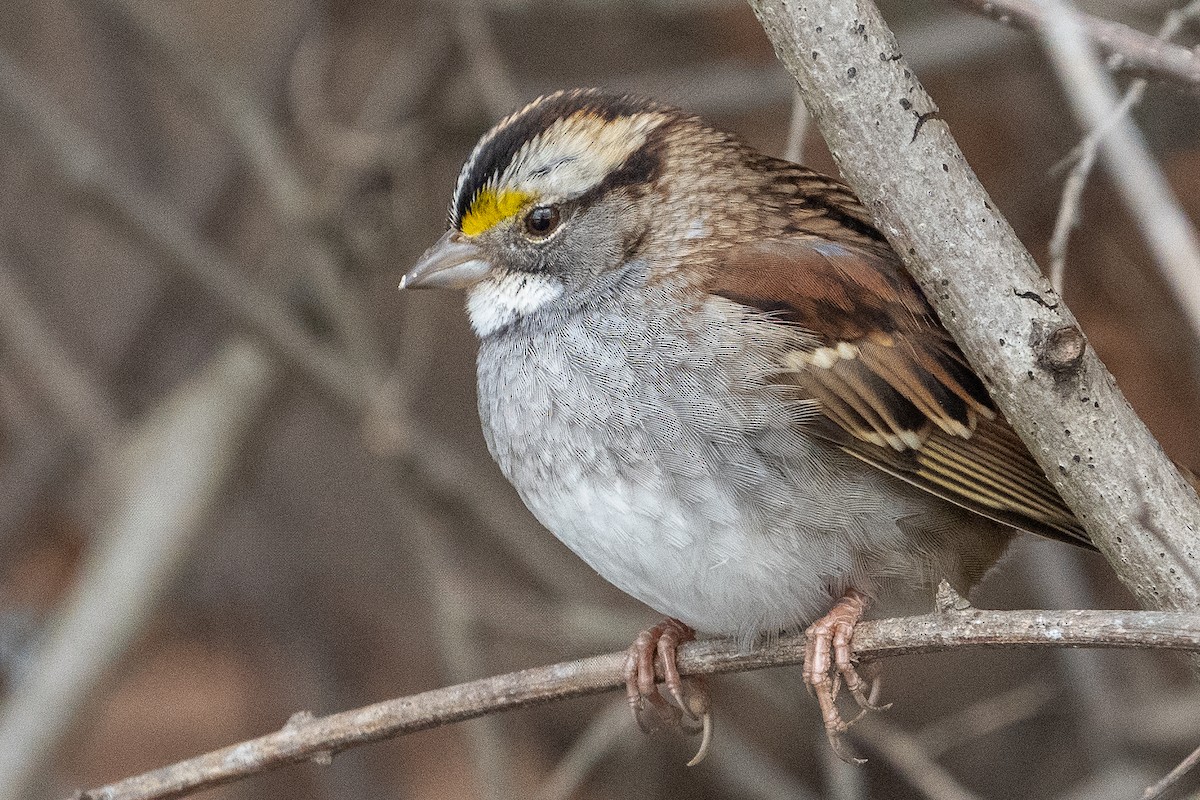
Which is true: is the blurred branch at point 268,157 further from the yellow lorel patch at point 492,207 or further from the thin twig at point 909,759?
the thin twig at point 909,759

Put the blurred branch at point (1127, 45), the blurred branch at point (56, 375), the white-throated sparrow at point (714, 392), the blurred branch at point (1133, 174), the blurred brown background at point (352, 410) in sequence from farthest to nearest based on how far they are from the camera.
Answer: the blurred branch at point (56, 375) → the blurred brown background at point (352, 410) → the white-throated sparrow at point (714, 392) → the blurred branch at point (1127, 45) → the blurred branch at point (1133, 174)

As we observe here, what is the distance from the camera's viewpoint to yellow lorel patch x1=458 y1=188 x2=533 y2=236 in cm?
287

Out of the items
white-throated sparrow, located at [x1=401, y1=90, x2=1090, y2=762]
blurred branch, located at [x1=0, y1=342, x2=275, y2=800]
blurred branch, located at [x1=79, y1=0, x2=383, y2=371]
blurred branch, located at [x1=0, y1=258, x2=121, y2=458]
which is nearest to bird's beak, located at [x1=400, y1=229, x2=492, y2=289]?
white-throated sparrow, located at [x1=401, y1=90, x2=1090, y2=762]

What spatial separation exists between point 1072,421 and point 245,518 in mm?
4442

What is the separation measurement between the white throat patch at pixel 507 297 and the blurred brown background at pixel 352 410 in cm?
117

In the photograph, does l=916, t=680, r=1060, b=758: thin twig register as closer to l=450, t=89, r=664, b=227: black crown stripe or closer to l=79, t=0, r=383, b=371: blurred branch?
l=450, t=89, r=664, b=227: black crown stripe

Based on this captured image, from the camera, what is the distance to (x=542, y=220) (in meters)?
2.89

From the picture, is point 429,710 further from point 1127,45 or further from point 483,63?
point 483,63

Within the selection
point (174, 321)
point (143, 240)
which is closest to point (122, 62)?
point (174, 321)

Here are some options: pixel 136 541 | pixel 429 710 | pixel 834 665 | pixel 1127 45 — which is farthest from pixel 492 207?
pixel 136 541

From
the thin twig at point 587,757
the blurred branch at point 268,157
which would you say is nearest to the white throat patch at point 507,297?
the thin twig at point 587,757

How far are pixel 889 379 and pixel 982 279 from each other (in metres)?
0.59

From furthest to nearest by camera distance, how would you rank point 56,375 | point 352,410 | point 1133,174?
point 56,375
point 352,410
point 1133,174

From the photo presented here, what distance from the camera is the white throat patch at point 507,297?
114 inches
